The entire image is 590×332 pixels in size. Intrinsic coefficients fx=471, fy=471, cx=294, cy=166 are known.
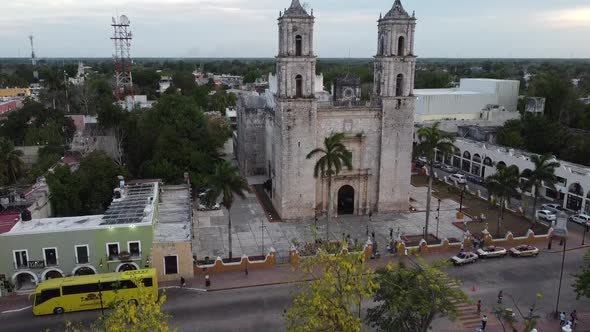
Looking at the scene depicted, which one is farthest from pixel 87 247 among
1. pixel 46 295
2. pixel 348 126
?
pixel 348 126

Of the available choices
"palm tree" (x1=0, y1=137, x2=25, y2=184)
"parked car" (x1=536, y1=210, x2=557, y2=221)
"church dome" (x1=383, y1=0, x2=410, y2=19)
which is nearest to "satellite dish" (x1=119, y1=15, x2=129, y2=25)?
"palm tree" (x1=0, y1=137, x2=25, y2=184)

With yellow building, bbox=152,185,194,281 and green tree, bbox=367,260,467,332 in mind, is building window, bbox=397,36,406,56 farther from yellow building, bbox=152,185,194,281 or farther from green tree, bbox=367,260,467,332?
green tree, bbox=367,260,467,332

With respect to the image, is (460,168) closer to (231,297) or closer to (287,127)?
(287,127)

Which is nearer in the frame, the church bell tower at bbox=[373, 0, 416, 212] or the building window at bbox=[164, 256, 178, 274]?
the building window at bbox=[164, 256, 178, 274]

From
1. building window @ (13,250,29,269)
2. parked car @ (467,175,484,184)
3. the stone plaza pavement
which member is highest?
building window @ (13,250,29,269)

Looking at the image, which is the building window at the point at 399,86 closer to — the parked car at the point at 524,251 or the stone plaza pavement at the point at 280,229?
the stone plaza pavement at the point at 280,229

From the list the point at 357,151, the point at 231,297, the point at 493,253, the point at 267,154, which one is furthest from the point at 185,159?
the point at 493,253

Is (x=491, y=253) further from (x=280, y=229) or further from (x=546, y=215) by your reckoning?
(x=280, y=229)
